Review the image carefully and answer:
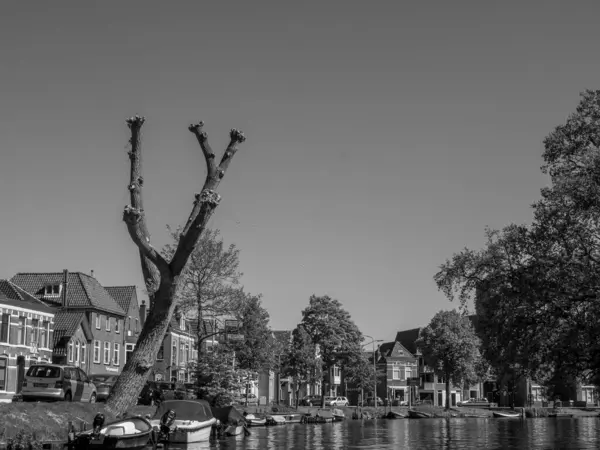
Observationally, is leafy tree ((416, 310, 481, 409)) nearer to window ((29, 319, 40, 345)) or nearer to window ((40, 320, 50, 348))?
window ((40, 320, 50, 348))

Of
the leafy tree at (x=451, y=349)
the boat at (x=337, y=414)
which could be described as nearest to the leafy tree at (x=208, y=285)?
the boat at (x=337, y=414)

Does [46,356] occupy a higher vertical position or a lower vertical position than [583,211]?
lower

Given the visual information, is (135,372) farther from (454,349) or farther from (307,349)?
(454,349)

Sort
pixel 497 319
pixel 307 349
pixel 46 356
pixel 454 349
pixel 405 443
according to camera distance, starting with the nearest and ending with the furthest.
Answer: pixel 497 319
pixel 405 443
pixel 46 356
pixel 307 349
pixel 454 349

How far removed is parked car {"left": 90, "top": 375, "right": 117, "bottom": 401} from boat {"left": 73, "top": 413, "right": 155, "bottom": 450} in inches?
698

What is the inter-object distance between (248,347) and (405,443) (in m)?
29.3

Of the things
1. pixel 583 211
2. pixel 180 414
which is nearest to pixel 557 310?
pixel 583 211

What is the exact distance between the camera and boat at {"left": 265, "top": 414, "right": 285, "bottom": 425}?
69.4m

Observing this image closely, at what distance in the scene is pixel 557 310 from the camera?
3734 cm

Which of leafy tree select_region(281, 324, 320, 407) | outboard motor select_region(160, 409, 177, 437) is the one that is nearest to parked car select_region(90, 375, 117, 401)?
outboard motor select_region(160, 409, 177, 437)

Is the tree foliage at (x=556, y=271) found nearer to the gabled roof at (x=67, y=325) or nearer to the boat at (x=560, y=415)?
the gabled roof at (x=67, y=325)

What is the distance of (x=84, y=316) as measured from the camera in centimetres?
7581

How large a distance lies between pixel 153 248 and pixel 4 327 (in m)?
35.8

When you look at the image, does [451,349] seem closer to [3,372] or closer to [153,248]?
[3,372]
